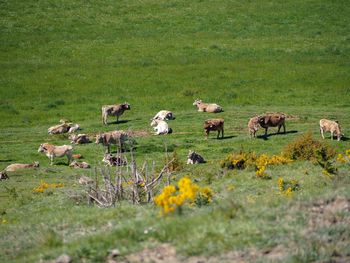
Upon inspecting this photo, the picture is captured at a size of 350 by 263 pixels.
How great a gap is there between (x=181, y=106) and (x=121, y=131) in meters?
11.2

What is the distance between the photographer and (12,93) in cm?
4519

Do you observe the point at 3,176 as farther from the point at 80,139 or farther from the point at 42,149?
the point at 80,139

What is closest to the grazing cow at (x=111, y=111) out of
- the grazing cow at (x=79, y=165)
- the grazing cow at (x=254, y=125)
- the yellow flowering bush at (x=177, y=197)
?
the grazing cow at (x=79, y=165)

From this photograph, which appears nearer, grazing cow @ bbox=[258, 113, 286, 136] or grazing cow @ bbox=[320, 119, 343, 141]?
grazing cow @ bbox=[320, 119, 343, 141]

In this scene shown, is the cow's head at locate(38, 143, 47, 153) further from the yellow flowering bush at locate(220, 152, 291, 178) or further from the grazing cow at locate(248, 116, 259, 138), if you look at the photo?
the yellow flowering bush at locate(220, 152, 291, 178)

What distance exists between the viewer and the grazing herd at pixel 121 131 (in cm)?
2845

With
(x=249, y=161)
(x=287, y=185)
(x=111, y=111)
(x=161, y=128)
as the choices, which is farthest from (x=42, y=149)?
(x=287, y=185)

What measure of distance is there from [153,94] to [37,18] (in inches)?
886

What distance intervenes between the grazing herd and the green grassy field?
1.88 feet

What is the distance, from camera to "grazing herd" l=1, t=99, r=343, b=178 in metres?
28.5

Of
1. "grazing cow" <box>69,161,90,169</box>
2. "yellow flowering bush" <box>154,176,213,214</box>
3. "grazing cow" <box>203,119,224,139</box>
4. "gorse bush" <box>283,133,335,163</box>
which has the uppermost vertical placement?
"yellow flowering bush" <box>154,176,213,214</box>

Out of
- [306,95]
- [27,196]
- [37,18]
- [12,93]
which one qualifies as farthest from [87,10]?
[27,196]

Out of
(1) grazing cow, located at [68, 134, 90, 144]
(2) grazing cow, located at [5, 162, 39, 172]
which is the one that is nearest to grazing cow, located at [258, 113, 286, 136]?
(1) grazing cow, located at [68, 134, 90, 144]

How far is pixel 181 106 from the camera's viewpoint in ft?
139
